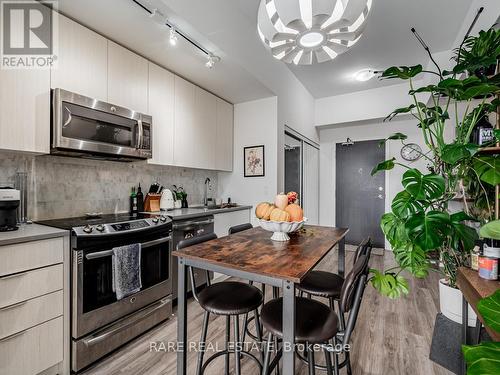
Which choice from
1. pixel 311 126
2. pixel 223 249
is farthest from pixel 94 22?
pixel 311 126

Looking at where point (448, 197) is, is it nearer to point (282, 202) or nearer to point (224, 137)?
point (282, 202)

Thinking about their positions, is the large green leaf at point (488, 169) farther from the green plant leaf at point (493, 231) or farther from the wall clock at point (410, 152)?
the wall clock at point (410, 152)

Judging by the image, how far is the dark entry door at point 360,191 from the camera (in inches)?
Result: 195

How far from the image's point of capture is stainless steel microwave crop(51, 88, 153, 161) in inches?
70.7

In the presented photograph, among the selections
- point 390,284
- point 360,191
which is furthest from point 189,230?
point 360,191

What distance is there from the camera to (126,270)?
1.85 metres

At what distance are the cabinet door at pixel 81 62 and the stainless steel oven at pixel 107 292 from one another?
1.11 metres

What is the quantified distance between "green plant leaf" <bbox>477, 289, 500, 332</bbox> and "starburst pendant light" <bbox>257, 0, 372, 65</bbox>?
1.27m

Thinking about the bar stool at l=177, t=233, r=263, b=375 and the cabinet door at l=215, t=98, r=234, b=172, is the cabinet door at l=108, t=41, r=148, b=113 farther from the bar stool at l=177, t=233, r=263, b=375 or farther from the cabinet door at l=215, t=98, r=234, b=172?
the bar stool at l=177, t=233, r=263, b=375

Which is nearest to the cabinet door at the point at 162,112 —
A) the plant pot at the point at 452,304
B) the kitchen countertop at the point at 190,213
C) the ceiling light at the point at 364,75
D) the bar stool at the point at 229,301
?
the kitchen countertop at the point at 190,213

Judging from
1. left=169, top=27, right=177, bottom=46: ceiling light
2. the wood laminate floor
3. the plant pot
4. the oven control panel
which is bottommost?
the wood laminate floor

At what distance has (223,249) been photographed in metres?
1.39

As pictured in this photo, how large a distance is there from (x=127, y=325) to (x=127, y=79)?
6.90ft

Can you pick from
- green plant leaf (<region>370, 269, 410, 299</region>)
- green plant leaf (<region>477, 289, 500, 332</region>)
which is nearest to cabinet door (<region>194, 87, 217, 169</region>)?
green plant leaf (<region>370, 269, 410, 299</region>)
